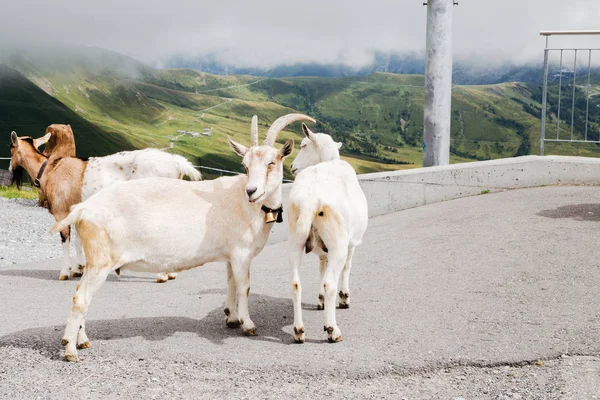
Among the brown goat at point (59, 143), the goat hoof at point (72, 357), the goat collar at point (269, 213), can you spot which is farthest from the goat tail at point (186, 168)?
the goat hoof at point (72, 357)

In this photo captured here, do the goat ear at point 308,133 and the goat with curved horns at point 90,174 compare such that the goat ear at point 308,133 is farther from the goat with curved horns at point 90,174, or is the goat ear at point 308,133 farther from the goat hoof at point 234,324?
the goat hoof at point 234,324

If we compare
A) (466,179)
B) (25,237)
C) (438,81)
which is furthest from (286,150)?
(25,237)

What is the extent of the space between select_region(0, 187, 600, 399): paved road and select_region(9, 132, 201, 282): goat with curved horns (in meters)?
1.18

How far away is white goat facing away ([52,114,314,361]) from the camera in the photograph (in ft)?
22.7

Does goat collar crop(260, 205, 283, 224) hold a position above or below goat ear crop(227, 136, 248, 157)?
below

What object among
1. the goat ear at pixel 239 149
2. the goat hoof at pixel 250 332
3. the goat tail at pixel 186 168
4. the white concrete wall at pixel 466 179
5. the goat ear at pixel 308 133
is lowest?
the goat hoof at pixel 250 332

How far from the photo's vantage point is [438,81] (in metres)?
16.3

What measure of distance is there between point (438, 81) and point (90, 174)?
28.4ft

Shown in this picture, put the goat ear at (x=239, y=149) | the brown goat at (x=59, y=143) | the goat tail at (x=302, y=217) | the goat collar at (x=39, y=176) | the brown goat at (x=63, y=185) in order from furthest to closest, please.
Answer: the brown goat at (x=59, y=143), the goat collar at (x=39, y=176), the brown goat at (x=63, y=185), the goat ear at (x=239, y=149), the goat tail at (x=302, y=217)

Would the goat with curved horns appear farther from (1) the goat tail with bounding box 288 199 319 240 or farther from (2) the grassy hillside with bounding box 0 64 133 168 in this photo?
(2) the grassy hillside with bounding box 0 64 133 168

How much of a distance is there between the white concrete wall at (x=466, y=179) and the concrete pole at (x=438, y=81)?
1133 mm

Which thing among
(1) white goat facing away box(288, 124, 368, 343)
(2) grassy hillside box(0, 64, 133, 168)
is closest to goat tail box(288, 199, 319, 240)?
(1) white goat facing away box(288, 124, 368, 343)

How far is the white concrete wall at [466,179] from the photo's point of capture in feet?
49.3

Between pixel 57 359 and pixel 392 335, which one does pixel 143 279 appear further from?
pixel 392 335
